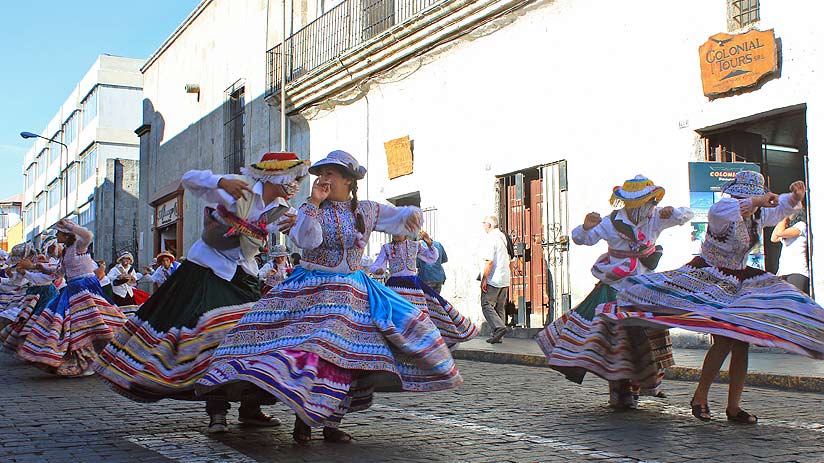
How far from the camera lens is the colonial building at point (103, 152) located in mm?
50531

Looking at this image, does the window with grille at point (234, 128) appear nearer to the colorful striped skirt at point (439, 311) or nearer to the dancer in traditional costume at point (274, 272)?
the dancer in traditional costume at point (274, 272)

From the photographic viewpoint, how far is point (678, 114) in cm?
1198

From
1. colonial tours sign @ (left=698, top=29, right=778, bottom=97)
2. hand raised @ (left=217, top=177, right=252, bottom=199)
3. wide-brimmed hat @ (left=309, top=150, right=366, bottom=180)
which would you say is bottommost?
hand raised @ (left=217, top=177, right=252, bottom=199)

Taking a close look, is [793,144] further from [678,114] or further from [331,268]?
[331,268]

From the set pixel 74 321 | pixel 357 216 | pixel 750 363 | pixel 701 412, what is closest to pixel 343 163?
pixel 357 216

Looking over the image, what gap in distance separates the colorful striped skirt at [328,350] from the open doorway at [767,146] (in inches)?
297

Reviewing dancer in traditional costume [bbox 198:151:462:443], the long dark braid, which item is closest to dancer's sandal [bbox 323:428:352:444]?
dancer in traditional costume [bbox 198:151:462:443]

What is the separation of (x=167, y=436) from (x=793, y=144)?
31.4ft

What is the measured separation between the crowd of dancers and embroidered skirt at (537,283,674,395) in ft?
0.03

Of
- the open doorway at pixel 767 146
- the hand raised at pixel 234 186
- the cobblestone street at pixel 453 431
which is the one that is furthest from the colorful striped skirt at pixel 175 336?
the open doorway at pixel 767 146

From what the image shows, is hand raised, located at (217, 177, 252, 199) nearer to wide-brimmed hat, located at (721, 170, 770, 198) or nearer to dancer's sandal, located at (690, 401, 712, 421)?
dancer's sandal, located at (690, 401, 712, 421)

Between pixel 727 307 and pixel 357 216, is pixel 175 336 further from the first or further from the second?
pixel 727 307

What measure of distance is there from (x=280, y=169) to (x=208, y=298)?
931 millimetres

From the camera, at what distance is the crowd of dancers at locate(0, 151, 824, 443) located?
4.96m
